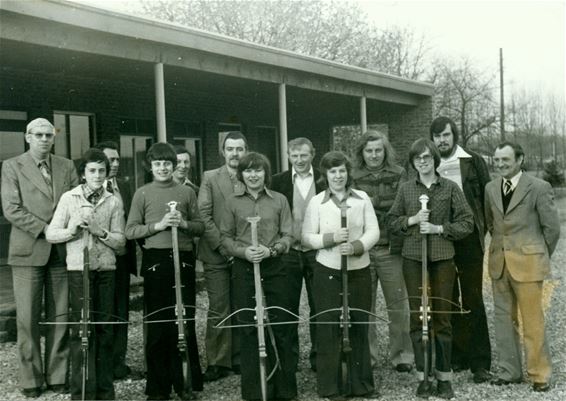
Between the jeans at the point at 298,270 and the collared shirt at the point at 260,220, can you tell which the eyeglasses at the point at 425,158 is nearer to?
the collared shirt at the point at 260,220

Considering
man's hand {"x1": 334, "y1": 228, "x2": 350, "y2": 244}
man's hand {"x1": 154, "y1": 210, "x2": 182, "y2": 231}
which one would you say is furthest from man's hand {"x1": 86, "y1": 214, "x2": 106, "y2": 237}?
man's hand {"x1": 334, "y1": 228, "x2": 350, "y2": 244}

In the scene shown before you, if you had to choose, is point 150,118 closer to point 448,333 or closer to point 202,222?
point 202,222

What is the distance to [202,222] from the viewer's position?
4484mm

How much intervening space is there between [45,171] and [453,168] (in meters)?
2.98

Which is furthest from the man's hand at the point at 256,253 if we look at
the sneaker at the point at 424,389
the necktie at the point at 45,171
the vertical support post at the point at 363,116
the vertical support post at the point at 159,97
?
the vertical support post at the point at 363,116

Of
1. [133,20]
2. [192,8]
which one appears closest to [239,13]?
[192,8]

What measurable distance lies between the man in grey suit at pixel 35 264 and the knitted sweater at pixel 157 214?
0.63 meters

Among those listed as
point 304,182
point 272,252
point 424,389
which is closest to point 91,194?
point 272,252

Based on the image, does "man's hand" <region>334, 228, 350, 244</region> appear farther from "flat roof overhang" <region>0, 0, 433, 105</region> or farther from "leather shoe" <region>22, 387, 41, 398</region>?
"flat roof overhang" <region>0, 0, 433, 105</region>

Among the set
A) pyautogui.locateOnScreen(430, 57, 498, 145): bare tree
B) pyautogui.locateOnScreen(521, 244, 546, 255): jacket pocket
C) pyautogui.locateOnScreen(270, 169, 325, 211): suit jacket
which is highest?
pyautogui.locateOnScreen(430, 57, 498, 145): bare tree

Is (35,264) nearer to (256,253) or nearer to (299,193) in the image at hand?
(256,253)

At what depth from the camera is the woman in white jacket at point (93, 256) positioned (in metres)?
4.11

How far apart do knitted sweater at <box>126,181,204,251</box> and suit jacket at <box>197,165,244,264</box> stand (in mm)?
382

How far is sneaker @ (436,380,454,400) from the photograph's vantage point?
164 inches
